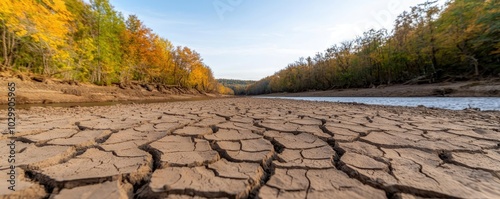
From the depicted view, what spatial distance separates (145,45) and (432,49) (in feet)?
83.0

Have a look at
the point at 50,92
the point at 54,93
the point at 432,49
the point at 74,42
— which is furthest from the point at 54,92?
the point at 432,49

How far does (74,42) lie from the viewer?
11.1 m

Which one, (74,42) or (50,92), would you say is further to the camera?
(74,42)

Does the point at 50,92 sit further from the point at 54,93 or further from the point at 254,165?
the point at 254,165

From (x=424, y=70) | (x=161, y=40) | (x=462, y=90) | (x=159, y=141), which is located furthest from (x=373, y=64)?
(x=159, y=141)

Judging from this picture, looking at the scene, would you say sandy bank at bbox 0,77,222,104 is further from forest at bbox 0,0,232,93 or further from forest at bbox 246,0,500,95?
forest at bbox 246,0,500,95

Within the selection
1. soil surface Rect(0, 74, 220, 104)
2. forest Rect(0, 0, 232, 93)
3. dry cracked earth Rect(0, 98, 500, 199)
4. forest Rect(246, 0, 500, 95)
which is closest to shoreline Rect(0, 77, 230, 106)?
soil surface Rect(0, 74, 220, 104)

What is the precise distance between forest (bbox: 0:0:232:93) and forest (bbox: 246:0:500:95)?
931 inches

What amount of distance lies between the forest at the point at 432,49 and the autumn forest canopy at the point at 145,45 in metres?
A: 0.05

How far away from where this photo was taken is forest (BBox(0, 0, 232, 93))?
7.41 metres

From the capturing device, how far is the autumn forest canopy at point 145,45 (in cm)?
825

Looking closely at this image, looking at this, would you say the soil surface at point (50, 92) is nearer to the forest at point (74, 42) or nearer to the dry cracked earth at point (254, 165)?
the forest at point (74, 42)

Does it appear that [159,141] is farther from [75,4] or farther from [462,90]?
[75,4]

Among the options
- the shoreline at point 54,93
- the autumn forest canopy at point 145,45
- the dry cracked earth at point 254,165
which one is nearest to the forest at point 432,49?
the autumn forest canopy at point 145,45
